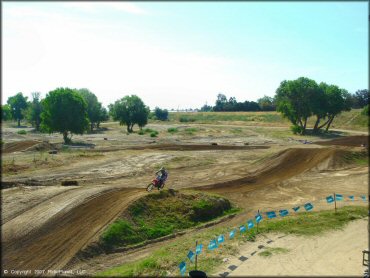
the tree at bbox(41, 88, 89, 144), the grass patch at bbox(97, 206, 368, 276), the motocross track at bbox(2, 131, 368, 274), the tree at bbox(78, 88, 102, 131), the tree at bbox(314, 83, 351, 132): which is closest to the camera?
the grass patch at bbox(97, 206, 368, 276)

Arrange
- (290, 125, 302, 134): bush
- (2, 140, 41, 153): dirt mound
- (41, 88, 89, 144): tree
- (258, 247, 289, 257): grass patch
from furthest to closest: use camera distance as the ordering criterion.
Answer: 1. (290, 125, 302, 134): bush
2. (41, 88, 89, 144): tree
3. (2, 140, 41, 153): dirt mound
4. (258, 247, 289, 257): grass patch

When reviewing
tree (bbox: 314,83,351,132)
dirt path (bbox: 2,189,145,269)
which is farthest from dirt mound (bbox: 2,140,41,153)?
tree (bbox: 314,83,351,132)

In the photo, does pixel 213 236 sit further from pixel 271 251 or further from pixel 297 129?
pixel 297 129

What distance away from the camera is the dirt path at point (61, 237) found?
1452cm

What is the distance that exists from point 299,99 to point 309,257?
63588 millimetres

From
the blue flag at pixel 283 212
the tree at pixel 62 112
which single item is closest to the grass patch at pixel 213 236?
the blue flag at pixel 283 212

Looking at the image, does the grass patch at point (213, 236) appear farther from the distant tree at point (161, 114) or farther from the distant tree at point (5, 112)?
the distant tree at point (161, 114)

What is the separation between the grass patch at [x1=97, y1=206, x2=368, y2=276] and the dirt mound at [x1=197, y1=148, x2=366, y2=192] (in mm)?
9417

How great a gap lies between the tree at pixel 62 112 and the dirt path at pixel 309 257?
46.6m

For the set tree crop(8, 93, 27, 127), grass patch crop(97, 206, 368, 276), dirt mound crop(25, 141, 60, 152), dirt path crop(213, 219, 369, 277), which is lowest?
dirt path crop(213, 219, 369, 277)

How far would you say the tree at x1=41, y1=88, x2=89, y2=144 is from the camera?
5616cm

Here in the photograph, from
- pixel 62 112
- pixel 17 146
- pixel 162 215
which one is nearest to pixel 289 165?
pixel 162 215

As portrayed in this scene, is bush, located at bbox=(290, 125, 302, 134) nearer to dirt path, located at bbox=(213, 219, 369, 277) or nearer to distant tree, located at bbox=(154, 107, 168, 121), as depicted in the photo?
dirt path, located at bbox=(213, 219, 369, 277)

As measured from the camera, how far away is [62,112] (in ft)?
184
